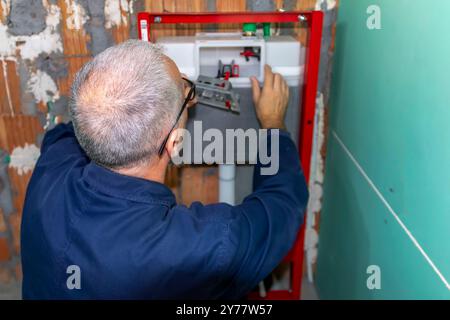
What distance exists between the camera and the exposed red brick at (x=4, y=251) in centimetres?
185

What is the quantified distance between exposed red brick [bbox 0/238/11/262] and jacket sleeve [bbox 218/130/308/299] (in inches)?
46.7

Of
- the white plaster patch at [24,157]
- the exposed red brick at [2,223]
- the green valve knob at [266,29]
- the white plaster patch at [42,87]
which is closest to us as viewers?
the green valve knob at [266,29]

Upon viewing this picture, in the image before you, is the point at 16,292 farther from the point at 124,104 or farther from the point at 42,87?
the point at 124,104

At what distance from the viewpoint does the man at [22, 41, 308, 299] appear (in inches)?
35.6

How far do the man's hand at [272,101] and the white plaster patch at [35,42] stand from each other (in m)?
0.71

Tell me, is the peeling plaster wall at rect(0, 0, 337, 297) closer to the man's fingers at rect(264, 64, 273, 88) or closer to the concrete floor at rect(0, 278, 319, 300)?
the man's fingers at rect(264, 64, 273, 88)

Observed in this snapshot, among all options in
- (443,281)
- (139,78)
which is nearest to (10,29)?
(139,78)

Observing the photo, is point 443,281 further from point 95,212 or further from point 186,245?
point 95,212

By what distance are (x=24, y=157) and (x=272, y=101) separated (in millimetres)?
969

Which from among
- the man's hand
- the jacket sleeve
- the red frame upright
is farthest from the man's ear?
the red frame upright

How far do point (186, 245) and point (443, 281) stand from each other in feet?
1.65

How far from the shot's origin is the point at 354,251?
1.46 m

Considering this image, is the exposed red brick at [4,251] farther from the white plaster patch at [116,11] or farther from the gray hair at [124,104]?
the gray hair at [124,104]

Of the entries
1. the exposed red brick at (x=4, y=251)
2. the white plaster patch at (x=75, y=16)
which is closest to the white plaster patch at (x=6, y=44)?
the white plaster patch at (x=75, y=16)
